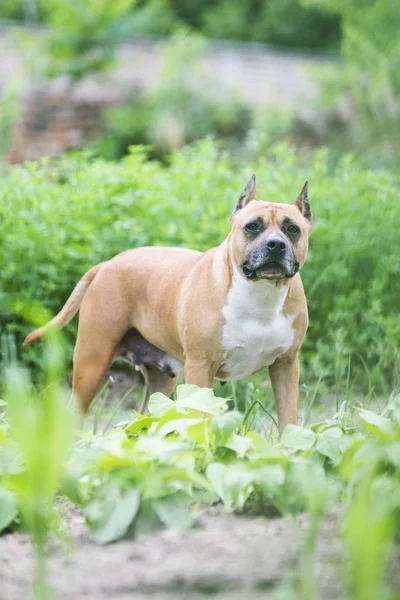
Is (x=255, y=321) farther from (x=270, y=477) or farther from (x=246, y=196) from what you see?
(x=270, y=477)

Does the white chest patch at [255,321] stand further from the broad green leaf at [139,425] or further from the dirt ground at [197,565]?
the dirt ground at [197,565]

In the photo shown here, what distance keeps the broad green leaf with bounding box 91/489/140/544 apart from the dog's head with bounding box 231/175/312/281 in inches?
65.2

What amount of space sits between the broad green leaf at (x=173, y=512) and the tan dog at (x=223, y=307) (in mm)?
1595

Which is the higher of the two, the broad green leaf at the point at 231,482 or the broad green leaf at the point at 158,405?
the broad green leaf at the point at 231,482

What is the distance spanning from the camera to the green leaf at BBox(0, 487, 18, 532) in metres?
2.58

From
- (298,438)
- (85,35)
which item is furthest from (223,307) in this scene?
(85,35)

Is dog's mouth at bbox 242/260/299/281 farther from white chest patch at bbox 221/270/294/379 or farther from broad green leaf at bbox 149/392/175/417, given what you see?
broad green leaf at bbox 149/392/175/417

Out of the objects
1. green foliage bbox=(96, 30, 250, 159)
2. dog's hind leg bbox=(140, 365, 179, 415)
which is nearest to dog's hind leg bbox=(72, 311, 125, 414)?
dog's hind leg bbox=(140, 365, 179, 415)

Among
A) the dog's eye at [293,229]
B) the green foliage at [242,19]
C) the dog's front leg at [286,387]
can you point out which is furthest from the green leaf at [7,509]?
the green foliage at [242,19]

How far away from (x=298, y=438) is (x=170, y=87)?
1286cm

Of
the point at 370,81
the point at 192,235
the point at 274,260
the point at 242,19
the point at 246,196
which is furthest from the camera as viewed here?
the point at 242,19

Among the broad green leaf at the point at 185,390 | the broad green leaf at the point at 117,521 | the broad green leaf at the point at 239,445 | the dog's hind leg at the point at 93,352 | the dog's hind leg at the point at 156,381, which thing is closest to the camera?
the broad green leaf at the point at 117,521

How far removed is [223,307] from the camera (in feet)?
13.7

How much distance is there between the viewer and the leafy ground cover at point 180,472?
2057 mm
